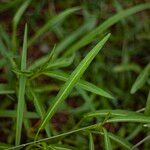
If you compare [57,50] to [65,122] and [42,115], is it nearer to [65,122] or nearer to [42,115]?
[65,122]

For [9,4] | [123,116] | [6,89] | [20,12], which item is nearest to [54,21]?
[20,12]

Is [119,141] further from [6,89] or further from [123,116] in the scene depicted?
[6,89]

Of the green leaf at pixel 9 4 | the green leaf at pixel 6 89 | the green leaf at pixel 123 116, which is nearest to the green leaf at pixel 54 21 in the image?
the green leaf at pixel 9 4

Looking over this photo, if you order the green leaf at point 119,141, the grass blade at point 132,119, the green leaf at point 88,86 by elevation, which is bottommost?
the green leaf at point 119,141

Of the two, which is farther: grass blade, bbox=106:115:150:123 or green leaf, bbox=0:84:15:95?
green leaf, bbox=0:84:15:95

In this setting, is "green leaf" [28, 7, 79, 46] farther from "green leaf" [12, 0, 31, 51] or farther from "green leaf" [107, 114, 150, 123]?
"green leaf" [107, 114, 150, 123]

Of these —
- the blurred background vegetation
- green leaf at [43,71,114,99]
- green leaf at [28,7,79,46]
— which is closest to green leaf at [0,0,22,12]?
the blurred background vegetation

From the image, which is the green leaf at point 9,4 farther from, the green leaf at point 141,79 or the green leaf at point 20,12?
the green leaf at point 141,79

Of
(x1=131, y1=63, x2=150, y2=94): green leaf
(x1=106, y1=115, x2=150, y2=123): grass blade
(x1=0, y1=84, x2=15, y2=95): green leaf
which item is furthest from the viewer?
(x1=131, y1=63, x2=150, y2=94): green leaf

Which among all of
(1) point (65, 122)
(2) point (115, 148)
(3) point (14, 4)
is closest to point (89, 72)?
(1) point (65, 122)

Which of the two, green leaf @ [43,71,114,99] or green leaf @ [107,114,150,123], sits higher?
green leaf @ [43,71,114,99]

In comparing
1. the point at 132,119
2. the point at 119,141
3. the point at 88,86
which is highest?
the point at 88,86
